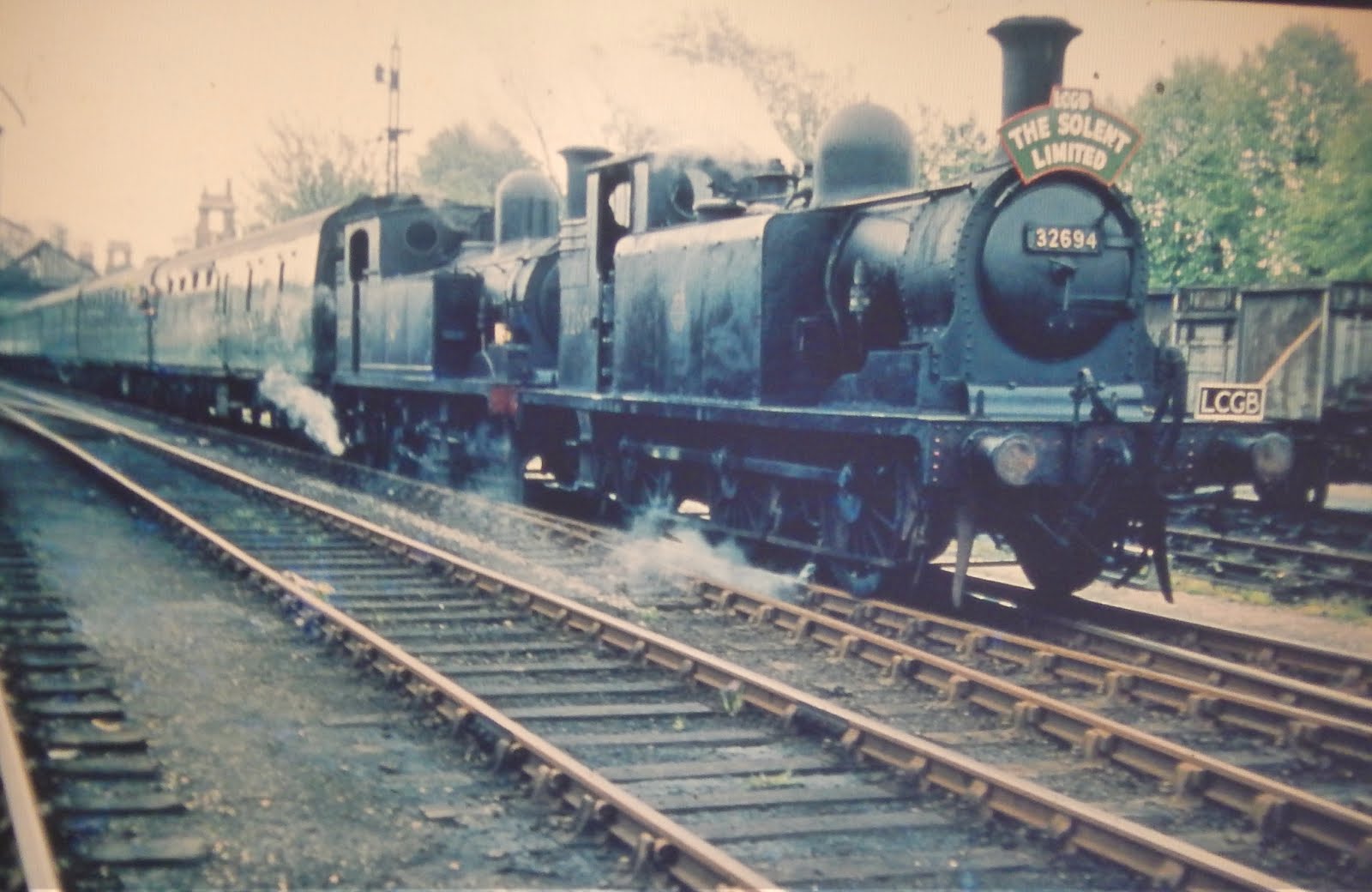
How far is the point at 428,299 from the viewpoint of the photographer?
11.9 m

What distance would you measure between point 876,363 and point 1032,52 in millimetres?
1679

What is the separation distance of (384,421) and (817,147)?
7638mm

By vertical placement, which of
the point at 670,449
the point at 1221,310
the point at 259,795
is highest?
the point at 1221,310

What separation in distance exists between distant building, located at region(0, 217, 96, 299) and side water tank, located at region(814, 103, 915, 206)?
14.2 feet

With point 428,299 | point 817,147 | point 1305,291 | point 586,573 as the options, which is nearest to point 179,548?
point 586,573

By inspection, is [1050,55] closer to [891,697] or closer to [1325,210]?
[1325,210]

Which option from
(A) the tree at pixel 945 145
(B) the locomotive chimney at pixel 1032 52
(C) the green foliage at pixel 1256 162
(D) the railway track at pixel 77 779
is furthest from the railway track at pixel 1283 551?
(D) the railway track at pixel 77 779

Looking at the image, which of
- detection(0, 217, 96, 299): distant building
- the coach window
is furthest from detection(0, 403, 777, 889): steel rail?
the coach window

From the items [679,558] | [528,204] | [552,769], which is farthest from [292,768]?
[528,204]

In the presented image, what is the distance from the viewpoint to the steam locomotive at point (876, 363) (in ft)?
20.7

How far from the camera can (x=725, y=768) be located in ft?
14.1

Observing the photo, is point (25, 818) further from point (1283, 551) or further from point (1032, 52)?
point (1283, 551)

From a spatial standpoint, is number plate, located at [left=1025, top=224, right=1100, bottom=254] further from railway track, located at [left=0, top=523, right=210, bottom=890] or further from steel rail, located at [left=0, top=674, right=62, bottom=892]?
steel rail, located at [left=0, top=674, right=62, bottom=892]

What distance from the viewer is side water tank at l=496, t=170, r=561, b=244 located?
486 inches
